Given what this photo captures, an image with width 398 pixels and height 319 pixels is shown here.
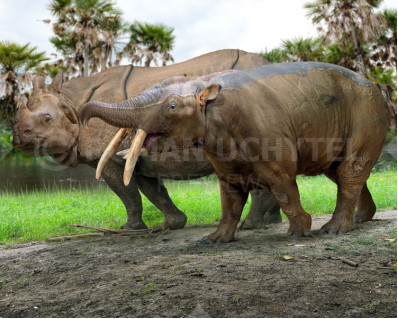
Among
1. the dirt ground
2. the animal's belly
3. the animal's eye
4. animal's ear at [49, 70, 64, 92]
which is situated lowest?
the dirt ground

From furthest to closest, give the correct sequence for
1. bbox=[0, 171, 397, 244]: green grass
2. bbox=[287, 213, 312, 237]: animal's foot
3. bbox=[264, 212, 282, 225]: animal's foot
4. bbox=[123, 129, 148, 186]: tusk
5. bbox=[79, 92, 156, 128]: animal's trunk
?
1. bbox=[0, 171, 397, 244]: green grass
2. bbox=[264, 212, 282, 225]: animal's foot
3. bbox=[287, 213, 312, 237]: animal's foot
4. bbox=[79, 92, 156, 128]: animal's trunk
5. bbox=[123, 129, 148, 186]: tusk

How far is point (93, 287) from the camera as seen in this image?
10.7 ft

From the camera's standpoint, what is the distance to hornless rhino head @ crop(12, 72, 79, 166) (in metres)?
5.47

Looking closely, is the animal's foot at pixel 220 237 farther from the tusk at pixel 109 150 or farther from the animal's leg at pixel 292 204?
the tusk at pixel 109 150

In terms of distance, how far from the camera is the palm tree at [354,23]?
19.2 meters

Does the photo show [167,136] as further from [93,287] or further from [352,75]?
[352,75]

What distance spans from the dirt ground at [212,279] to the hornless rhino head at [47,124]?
137cm

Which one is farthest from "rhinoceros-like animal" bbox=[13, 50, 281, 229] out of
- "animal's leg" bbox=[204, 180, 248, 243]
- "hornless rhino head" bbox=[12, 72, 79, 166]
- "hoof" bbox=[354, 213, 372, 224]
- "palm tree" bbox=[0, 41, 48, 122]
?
"palm tree" bbox=[0, 41, 48, 122]

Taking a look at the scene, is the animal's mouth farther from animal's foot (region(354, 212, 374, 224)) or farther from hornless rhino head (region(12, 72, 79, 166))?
animal's foot (region(354, 212, 374, 224))

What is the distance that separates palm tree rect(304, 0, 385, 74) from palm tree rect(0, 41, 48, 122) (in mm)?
11918

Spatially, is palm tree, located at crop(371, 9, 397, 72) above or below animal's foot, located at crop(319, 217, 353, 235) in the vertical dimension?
above

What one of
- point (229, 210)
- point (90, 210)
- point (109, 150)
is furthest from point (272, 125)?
point (90, 210)

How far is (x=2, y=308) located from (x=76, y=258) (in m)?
1.21

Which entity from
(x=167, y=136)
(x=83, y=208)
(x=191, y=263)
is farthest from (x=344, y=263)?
(x=83, y=208)
